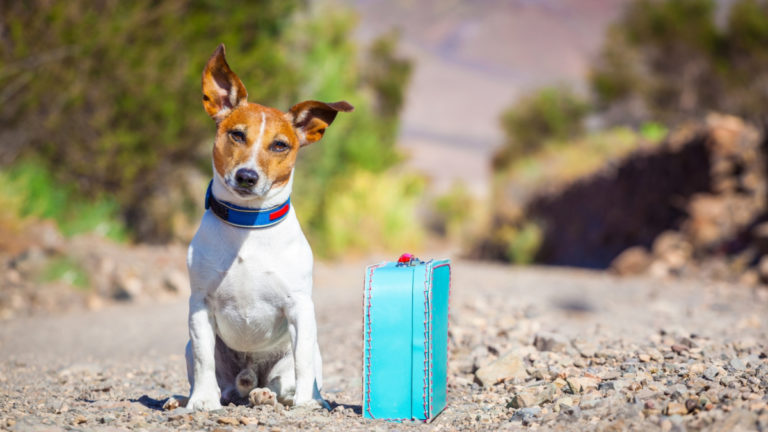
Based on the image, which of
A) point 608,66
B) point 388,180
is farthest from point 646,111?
point 388,180

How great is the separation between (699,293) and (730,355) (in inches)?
207

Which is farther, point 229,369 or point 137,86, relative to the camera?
point 137,86

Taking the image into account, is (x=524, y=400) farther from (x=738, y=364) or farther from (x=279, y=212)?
(x=279, y=212)

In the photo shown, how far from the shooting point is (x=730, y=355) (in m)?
3.96

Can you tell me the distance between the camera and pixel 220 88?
3443 millimetres

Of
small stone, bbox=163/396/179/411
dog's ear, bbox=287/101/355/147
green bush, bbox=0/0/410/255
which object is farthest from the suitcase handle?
green bush, bbox=0/0/410/255

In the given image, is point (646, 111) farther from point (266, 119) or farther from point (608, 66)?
point (266, 119)

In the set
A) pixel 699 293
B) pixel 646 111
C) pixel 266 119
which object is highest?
pixel 646 111

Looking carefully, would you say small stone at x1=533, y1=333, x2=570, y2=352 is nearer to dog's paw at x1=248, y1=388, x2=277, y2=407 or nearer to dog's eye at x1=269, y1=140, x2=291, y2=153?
dog's paw at x1=248, y1=388, x2=277, y2=407

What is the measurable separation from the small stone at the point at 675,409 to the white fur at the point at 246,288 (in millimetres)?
1543

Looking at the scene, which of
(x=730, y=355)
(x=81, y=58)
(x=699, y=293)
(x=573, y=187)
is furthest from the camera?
(x=573, y=187)

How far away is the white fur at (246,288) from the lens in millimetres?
3227

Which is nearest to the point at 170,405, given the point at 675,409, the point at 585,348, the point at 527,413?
the point at 527,413

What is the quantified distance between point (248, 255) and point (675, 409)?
1902 mm
